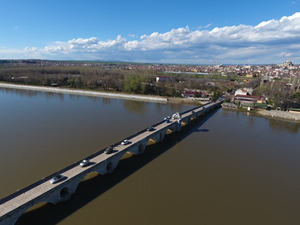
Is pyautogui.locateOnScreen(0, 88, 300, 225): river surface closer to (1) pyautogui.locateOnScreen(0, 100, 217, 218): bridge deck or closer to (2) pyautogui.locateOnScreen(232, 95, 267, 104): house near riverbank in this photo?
(1) pyautogui.locateOnScreen(0, 100, 217, 218): bridge deck

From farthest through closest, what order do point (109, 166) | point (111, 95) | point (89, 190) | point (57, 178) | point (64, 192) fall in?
point (111, 95)
point (109, 166)
point (89, 190)
point (64, 192)
point (57, 178)

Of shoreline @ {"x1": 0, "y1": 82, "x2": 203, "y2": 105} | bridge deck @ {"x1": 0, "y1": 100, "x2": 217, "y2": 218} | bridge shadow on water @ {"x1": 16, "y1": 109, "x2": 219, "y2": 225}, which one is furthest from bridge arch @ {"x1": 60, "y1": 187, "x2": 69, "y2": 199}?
shoreline @ {"x1": 0, "y1": 82, "x2": 203, "y2": 105}

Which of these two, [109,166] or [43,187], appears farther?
[109,166]

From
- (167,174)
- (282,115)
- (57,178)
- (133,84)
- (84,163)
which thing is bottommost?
(167,174)

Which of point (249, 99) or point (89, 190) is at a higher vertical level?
point (249, 99)

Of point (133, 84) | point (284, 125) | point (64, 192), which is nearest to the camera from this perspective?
point (64, 192)

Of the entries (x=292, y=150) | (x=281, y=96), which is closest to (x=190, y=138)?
(x=292, y=150)

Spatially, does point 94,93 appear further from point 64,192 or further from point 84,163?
point 64,192

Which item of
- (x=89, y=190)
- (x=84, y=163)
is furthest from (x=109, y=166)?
(x=89, y=190)
